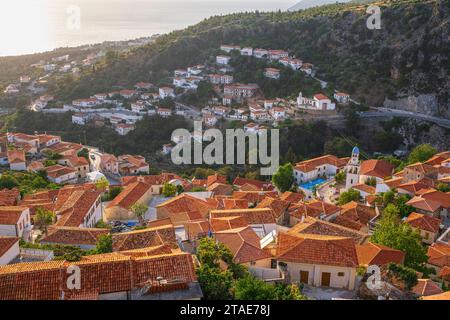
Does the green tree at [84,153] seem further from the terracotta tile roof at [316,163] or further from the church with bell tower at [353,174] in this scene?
the church with bell tower at [353,174]

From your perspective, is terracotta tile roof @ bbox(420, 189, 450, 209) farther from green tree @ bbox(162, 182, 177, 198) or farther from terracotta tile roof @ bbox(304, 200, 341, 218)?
green tree @ bbox(162, 182, 177, 198)

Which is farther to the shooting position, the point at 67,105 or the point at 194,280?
the point at 67,105

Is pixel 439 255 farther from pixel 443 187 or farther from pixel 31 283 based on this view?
pixel 31 283

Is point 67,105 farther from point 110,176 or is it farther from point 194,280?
point 194,280

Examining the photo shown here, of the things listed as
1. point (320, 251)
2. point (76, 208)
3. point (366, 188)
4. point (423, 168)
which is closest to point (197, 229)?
point (320, 251)

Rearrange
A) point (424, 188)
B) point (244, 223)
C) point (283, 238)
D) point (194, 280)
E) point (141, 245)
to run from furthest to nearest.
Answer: point (424, 188)
point (244, 223)
point (141, 245)
point (283, 238)
point (194, 280)

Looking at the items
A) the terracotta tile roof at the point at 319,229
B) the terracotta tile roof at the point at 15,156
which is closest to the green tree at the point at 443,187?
the terracotta tile roof at the point at 319,229
